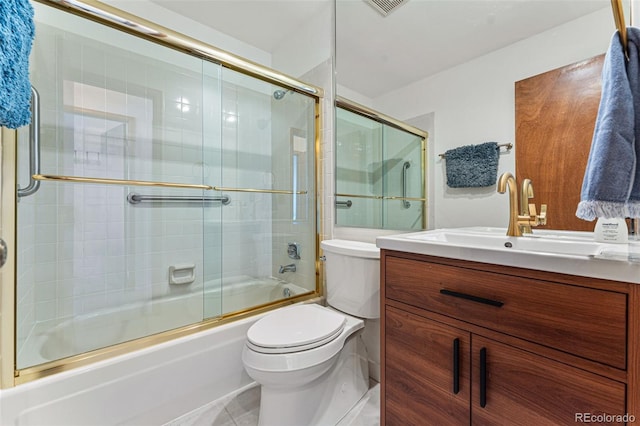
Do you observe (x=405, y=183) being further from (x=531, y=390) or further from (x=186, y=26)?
(x=186, y=26)

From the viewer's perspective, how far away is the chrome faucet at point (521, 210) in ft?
2.92

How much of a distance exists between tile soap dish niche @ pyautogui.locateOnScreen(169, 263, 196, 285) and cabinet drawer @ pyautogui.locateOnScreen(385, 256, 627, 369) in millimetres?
1499

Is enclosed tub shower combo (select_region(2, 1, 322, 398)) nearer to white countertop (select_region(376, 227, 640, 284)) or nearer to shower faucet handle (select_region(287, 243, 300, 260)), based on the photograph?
shower faucet handle (select_region(287, 243, 300, 260))

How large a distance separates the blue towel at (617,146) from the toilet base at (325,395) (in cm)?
99

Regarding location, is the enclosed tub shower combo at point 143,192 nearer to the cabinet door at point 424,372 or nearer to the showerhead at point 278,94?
the showerhead at point 278,94

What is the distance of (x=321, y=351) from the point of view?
108cm

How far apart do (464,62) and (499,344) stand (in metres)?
1.11

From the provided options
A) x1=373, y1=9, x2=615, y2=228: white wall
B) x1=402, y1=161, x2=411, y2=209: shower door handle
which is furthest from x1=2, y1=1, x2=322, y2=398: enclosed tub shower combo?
x1=373, y1=9, x2=615, y2=228: white wall

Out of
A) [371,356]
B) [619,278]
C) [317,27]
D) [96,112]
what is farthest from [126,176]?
[619,278]

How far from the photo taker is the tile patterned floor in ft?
3.92

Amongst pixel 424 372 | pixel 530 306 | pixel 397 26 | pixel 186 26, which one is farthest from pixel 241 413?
pixel 186 26

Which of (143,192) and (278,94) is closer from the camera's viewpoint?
(143,192)

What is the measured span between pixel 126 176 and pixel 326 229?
4.19ft

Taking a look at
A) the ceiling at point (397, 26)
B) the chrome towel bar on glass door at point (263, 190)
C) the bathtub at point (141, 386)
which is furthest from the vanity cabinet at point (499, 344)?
the chrome towel bar on glass door at point (263, 190)
